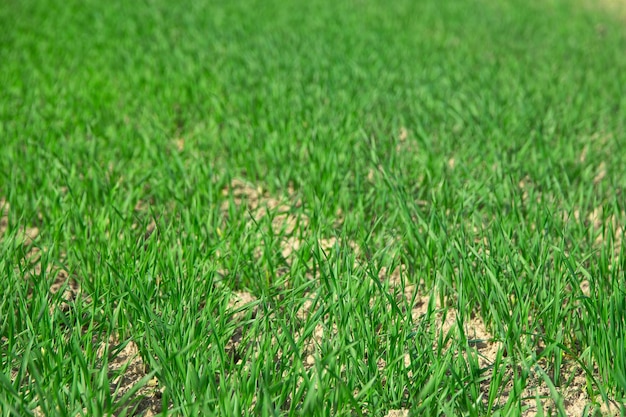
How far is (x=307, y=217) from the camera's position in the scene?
3.03m

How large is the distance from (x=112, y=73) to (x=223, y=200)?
2.27 metres

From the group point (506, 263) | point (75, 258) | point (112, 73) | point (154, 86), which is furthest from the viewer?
point (112, 73)

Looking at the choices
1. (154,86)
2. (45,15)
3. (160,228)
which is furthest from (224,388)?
(45,15)

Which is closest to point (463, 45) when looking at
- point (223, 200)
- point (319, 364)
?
point (223, 200)

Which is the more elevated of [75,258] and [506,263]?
[506,263]

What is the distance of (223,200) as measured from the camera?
3.13 metres

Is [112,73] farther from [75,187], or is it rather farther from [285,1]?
[285,1]

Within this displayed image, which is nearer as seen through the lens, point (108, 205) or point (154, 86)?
point (108, 205)

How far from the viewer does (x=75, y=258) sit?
8.38ft

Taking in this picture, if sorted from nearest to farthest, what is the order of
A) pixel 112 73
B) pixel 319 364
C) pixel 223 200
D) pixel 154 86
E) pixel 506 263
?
pixel 319 364
pixel 506 263
pixel 223 200
pixel 154 86
pixel 112 73

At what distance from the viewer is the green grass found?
6.21 ft

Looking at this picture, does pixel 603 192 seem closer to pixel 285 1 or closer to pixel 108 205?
pixel 108 205

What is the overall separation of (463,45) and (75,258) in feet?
14.5

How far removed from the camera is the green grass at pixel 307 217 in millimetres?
1892
